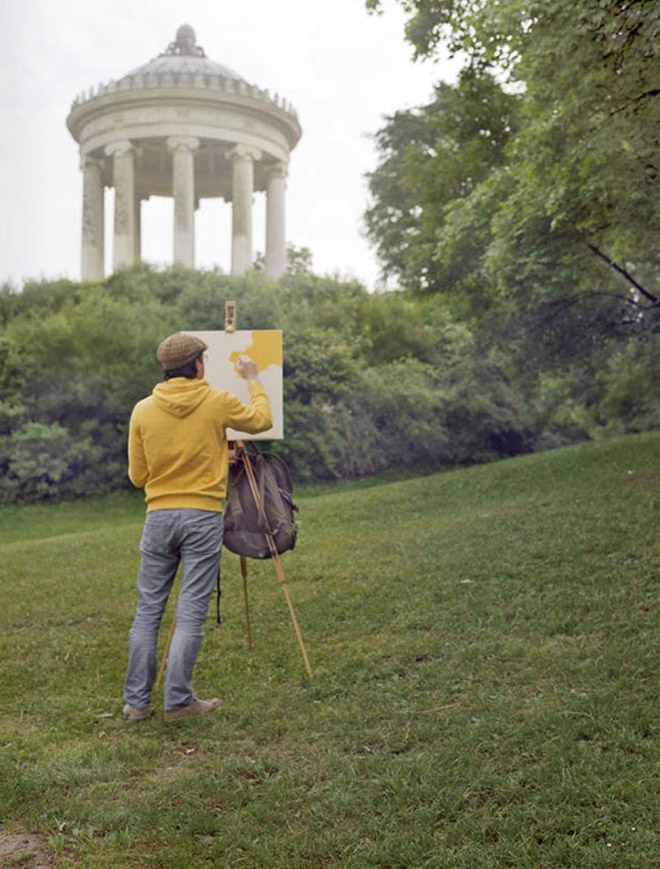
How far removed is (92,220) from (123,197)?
3.16 m

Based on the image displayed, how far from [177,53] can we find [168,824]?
46685 millimetres

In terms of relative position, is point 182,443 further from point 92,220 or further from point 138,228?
point 138,228

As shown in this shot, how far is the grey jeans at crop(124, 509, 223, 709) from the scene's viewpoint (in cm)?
560

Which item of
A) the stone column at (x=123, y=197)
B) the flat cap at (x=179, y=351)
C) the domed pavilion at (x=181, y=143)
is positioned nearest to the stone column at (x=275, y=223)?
the domed pavilion at (x=181, y=143)

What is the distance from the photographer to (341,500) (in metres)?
16.3

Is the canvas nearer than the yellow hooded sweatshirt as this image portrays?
No

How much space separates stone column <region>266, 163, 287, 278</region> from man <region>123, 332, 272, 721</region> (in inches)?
1515

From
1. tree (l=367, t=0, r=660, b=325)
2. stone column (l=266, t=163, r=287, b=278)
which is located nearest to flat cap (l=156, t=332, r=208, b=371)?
tree (l=367, t=0, r=660, b=325)

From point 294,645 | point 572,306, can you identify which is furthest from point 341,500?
point 294,645

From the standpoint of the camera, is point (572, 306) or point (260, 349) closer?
point (260, 349)

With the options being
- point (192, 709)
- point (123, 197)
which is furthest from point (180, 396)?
point (123, 197)

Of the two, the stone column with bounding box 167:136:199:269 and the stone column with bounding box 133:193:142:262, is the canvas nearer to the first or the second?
the stone column with bounding box 167:136:199:269

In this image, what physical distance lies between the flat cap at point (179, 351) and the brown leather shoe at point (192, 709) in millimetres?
2158

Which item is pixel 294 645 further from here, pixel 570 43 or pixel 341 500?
pixel 341 500
